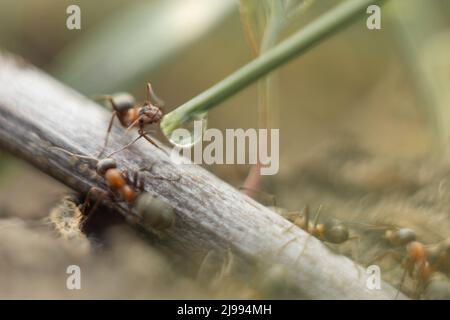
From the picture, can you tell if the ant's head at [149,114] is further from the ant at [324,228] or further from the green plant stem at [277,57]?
the ant at [324,228]

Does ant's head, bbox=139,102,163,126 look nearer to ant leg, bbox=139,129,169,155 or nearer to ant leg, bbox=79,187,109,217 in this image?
ant leg, bbox=139,129,169,155

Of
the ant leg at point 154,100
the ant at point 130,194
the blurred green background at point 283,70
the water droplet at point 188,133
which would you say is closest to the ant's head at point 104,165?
the ant at point 130,194

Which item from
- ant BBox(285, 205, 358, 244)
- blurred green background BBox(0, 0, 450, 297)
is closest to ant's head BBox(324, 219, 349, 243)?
ant BBox(285, 205, 358, 244)

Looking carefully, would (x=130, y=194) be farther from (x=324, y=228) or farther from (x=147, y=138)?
(x=324, y=228)

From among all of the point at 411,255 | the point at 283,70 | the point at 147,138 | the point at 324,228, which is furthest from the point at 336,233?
the point at 283,70

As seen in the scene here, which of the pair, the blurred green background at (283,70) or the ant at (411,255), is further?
the blurred green background at (283,70)
